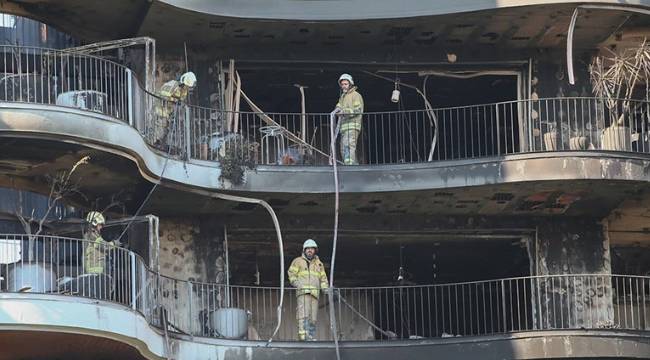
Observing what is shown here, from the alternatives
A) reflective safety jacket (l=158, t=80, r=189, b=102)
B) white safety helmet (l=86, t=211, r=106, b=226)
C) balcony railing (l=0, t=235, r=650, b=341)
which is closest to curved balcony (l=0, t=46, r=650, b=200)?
reflective safety jacket (l=158, t=80, r=189, b=102)

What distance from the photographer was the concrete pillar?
3128 centimetres

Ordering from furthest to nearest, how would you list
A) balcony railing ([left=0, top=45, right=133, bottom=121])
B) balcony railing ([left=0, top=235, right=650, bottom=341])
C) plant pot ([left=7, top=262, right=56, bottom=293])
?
balcony railing ([left=0, top=45, right=133, bottom=121]) → balcony railing ([left=0, top=235, right=650, bottom=341]) → plant pot ([left=7, top=262, right=56, bottom=293])

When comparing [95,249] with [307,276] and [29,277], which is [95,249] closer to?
[29,277]

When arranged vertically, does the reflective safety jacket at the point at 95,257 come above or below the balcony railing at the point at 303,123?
below

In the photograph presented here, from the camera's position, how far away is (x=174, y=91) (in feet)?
97.7

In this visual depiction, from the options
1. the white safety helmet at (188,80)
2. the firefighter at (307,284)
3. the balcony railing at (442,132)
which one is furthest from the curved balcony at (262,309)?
the white safety helmet at (188,80)

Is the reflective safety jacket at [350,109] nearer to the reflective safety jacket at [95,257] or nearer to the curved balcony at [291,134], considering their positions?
the curved balcony at [291,134]

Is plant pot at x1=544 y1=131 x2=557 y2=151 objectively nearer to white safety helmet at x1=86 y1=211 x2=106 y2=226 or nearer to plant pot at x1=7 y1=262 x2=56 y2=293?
white safety helmet at x1=86 y1=211 x2=106 y2=226

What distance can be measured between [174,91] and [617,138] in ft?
26.0

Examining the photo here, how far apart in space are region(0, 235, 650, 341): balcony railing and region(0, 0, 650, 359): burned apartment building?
0.05 m

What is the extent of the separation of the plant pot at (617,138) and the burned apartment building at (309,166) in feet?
0.18

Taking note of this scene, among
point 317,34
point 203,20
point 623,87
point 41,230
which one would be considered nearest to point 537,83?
point 623,87

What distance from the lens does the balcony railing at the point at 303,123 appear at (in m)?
28.6

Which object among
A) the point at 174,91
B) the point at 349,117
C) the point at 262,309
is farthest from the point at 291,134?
the point at 262,309
